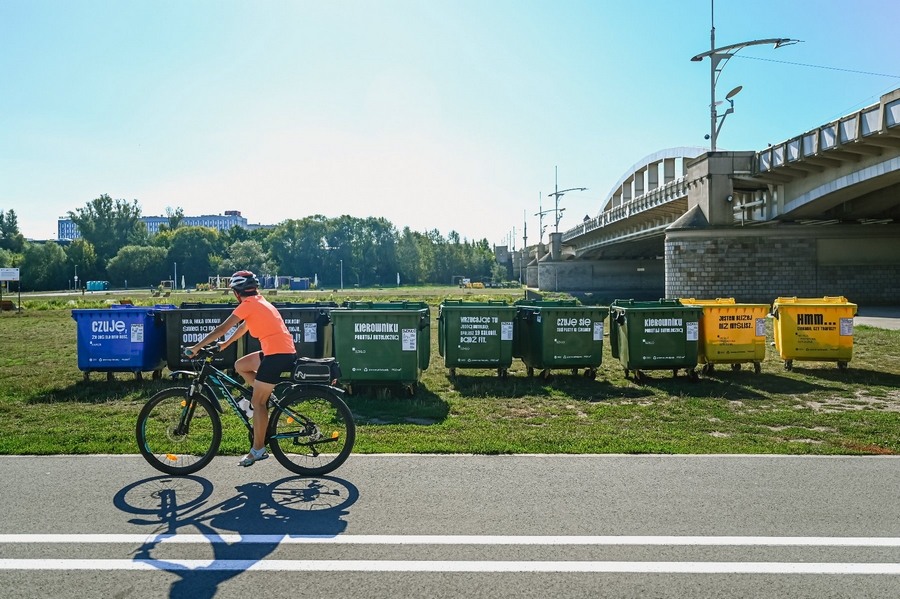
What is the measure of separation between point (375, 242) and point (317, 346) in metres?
115

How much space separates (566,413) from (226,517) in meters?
5.17

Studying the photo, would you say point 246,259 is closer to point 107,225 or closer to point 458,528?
point 107,225

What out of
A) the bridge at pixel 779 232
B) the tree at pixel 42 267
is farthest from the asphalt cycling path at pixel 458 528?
the tree at pixel 42 267

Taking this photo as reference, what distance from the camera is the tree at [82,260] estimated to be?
10788cm

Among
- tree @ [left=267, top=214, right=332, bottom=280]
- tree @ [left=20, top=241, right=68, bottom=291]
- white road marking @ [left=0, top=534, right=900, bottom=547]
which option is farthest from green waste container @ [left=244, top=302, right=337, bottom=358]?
tree @ [left=267, top=214, right=332, bottom=280]

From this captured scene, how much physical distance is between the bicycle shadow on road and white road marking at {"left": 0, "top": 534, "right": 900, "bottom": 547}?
0.02 m

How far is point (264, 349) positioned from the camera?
19.4ft

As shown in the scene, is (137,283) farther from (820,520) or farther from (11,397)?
(820,520)

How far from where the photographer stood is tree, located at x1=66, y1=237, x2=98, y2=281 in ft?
354

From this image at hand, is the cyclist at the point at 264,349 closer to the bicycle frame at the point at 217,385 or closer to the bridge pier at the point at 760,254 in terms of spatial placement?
the bicycle frame at the point at 217,385

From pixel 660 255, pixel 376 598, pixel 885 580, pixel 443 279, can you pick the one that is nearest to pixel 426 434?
pixel 376 598

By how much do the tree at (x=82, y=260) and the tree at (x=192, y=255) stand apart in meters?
12.2

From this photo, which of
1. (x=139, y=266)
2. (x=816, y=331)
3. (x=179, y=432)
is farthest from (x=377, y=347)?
(x=139, y=266)

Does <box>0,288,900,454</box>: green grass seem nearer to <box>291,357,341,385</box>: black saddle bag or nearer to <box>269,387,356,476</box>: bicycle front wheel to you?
<box>269,387,356,476</box>: bicycle front wheel
